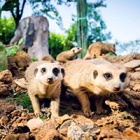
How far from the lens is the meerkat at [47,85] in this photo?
195 inches

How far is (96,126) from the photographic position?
4496mm

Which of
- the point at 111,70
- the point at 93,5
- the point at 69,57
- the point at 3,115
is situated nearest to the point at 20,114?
the point at 3,115

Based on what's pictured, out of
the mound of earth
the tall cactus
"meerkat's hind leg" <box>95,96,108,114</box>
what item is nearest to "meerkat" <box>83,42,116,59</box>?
the tall cactus

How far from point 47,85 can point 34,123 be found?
742mm

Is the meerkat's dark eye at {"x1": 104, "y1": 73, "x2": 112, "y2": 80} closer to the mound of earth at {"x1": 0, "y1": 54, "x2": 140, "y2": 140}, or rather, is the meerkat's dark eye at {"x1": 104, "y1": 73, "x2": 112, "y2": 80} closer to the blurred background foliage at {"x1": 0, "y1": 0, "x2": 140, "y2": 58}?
the mound of earth at {"x1": 0, "y1": 54, "x2": 140, "y2": 140}

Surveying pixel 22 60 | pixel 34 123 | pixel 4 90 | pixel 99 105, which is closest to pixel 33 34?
pixel 22 60

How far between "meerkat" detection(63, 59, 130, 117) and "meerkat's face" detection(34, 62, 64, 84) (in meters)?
0.41

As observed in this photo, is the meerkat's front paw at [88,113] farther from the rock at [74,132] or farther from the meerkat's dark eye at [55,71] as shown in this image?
the rock at [74,132]

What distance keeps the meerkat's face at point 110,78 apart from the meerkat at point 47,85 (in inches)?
22.6

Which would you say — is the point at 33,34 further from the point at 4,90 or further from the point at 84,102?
the point at 84,102

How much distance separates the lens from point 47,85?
5168 mm

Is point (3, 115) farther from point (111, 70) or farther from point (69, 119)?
point (111, 70)

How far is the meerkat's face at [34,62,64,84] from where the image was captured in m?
4.89

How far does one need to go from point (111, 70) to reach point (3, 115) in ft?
5.45
